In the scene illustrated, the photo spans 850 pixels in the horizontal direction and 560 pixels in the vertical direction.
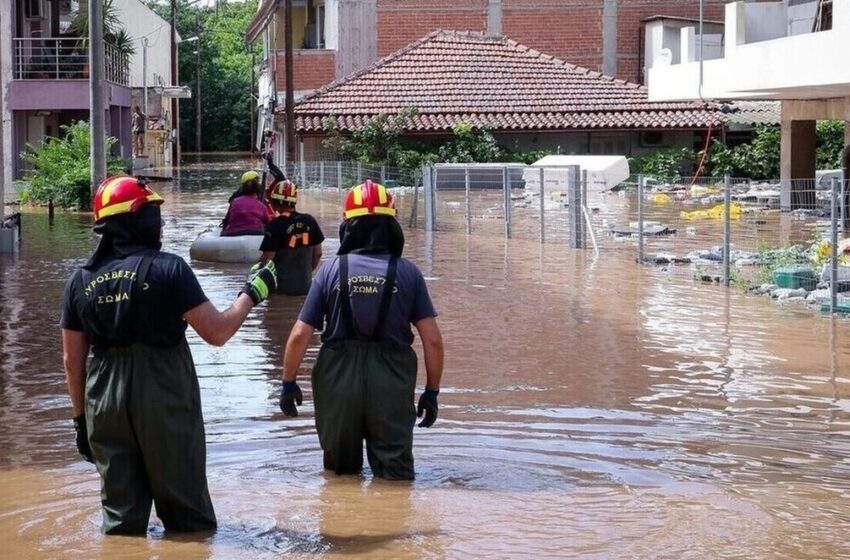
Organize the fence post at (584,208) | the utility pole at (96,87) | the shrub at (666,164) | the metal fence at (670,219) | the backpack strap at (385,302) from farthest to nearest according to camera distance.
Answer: the shrub at (666,164)
the utility pole at (96,87)
the fence post at (584,208)
the metal fence at (670,219)
the backpack strap at (385,302)

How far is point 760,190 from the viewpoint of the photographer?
34656mm

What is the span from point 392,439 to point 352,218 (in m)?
1.19

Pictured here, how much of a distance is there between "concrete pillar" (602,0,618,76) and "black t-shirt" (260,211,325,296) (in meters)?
38.2

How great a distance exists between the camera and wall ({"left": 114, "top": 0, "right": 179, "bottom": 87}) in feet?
224

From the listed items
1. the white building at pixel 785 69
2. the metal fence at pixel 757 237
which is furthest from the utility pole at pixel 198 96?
the white building at pixel 785 69

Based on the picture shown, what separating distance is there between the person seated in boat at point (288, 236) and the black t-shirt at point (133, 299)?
6.48 m

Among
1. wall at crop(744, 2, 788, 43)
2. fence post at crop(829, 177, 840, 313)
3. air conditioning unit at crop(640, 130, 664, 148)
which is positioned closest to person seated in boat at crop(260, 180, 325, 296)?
fence post at crop(829, 177, 840, 313)

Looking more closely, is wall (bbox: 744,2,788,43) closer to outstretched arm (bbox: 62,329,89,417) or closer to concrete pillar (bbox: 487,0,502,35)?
concrete pillar (bbox: 487,0,502,35)

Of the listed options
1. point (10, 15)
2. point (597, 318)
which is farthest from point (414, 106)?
point (597, 318)

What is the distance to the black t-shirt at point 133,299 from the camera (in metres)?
6.30

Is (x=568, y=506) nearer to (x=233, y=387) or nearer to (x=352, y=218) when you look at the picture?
(x=352, y=218)

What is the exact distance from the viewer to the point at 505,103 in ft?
148

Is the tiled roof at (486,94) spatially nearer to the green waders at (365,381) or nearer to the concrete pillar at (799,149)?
the concrete pillar at (799,149)

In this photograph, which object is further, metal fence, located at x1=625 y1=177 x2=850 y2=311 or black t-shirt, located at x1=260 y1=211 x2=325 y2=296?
metal fence, located at x1=625 y1=177 x2=850 y2=311
